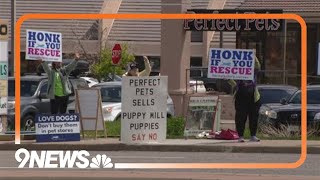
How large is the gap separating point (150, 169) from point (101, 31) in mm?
30878

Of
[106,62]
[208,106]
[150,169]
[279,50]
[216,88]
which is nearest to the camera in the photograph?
[150,169]

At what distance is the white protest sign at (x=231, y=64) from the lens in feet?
54.2

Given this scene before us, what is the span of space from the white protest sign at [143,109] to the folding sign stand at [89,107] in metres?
1.31

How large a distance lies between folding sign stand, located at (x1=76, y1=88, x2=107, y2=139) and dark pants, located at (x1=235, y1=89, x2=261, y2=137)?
3.11 meters

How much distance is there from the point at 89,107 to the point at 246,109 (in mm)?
3546

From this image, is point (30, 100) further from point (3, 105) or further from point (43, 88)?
point (3, 105)

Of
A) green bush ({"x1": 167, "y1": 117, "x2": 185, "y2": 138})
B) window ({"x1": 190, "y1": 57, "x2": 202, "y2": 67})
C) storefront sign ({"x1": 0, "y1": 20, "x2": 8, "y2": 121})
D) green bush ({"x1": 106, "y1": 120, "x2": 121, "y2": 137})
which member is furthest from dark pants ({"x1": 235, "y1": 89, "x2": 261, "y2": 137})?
window ({"x1": 190, "y1": 57, "x2": 202, "y2": 67})

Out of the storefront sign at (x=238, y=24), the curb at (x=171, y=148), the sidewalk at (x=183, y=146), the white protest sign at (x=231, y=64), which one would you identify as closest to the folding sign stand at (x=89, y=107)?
the sidewalk at (x=183, y=146)

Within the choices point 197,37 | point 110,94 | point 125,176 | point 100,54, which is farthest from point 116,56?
point 125,176

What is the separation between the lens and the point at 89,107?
17.8 metres

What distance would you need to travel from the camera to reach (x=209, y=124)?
17859 mm

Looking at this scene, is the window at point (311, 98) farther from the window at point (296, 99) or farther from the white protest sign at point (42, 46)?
the white protest sign at point (42, 46)

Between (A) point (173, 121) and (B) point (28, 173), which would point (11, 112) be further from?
(B) point (28, 173)

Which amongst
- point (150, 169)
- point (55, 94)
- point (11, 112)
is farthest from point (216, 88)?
point (150, 169)
